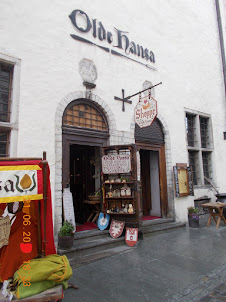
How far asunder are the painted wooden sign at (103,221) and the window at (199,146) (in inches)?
177

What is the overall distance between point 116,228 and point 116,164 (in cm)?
155

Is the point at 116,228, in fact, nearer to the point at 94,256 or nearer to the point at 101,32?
the point at 94,256

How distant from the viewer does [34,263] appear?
7.39 feet

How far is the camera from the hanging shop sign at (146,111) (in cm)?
557

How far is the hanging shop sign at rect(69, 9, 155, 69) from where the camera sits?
19.5ft

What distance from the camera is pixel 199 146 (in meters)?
8.81

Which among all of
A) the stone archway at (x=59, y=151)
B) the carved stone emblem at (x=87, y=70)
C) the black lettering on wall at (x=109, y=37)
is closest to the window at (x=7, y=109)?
the stone archway at (x=59, y=151)

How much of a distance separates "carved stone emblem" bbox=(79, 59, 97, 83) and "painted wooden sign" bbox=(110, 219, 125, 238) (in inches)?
145

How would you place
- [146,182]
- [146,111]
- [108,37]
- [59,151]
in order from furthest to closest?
[146,182] → [108,37] → [146,111] → [59,151]

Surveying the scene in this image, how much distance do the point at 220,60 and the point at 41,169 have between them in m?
11.0

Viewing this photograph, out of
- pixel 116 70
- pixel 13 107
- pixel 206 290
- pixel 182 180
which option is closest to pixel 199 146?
pixel 182 180

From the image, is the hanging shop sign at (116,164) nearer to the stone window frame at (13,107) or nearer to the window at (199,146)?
the stone window frame at (13,107)

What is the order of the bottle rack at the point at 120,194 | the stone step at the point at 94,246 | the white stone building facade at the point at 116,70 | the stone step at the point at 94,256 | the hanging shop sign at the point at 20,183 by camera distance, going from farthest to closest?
the bottle rack at the point at 120,194, the white stone building facade at the point at 116,70, the stone step at the point at 94,246, the stone step at the point at 94,256, the hanging shop sign at the point at 20,183

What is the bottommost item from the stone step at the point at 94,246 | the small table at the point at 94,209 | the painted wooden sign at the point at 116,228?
the stone step at the point at 94,246
